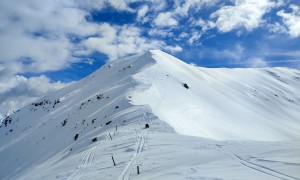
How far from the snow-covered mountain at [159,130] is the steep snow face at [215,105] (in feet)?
0.77

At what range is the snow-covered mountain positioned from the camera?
18.9 metres

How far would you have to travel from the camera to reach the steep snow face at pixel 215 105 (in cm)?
4309

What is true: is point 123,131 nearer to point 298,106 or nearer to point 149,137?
point 149,137

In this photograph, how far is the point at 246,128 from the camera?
50312 millimetres

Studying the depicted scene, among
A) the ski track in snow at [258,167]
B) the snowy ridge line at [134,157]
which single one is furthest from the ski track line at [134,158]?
the ski track in snow at [258,167]

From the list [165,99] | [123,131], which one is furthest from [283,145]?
[165,99]

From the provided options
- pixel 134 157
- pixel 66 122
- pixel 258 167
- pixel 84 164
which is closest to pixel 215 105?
pixel 66 122

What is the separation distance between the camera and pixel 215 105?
2277 inches

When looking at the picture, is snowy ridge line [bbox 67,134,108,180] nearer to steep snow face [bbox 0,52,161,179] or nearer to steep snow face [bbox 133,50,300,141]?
steep snow face [bbox 0,52,161,179]

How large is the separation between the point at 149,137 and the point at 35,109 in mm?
62051

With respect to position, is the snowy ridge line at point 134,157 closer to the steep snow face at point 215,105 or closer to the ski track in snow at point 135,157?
the ski track in snow at point 135,157

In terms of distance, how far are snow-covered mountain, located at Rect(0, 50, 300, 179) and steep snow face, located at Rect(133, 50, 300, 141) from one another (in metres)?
0.23

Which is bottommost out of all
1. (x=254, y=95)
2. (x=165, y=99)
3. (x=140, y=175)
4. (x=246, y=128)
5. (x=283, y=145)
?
(x=140, y=175)

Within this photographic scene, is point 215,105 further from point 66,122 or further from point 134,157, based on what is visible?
point 134,157
